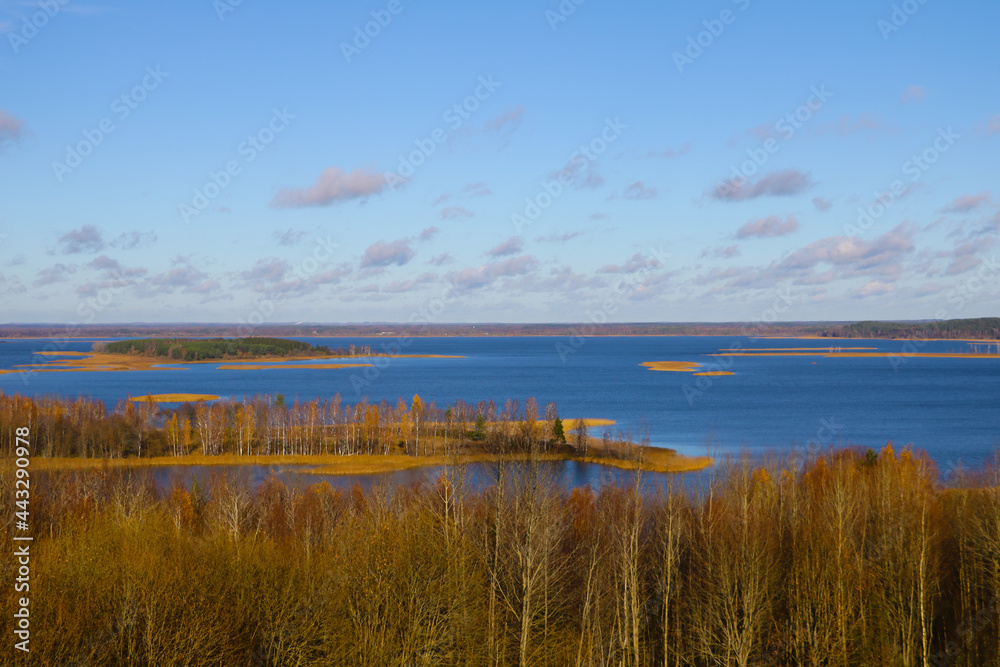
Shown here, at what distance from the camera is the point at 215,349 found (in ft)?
441

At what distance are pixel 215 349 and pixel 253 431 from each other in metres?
89.5

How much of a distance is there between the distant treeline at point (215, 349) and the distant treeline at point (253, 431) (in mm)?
79825

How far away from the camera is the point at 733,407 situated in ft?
210

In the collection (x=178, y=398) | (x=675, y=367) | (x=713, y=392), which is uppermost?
(x=675, y=367)

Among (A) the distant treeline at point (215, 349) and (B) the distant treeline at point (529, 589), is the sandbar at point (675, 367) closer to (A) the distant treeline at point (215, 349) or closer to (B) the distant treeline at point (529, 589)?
(A) the distant treeline at point (215, 349)

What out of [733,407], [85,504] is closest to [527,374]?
[733,407]

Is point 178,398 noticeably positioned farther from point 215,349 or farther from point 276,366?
point 215,349

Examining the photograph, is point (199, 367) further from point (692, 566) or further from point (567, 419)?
point (692, 566)

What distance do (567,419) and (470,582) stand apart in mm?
43173

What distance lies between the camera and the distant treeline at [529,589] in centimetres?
1141

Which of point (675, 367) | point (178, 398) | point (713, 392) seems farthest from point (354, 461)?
point (675, 367)

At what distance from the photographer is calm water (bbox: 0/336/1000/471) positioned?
47.9 m

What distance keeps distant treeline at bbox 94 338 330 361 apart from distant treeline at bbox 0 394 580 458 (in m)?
79.8

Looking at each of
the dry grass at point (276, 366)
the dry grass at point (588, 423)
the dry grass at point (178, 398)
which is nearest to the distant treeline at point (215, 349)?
the dry grass at point (276, 366)
